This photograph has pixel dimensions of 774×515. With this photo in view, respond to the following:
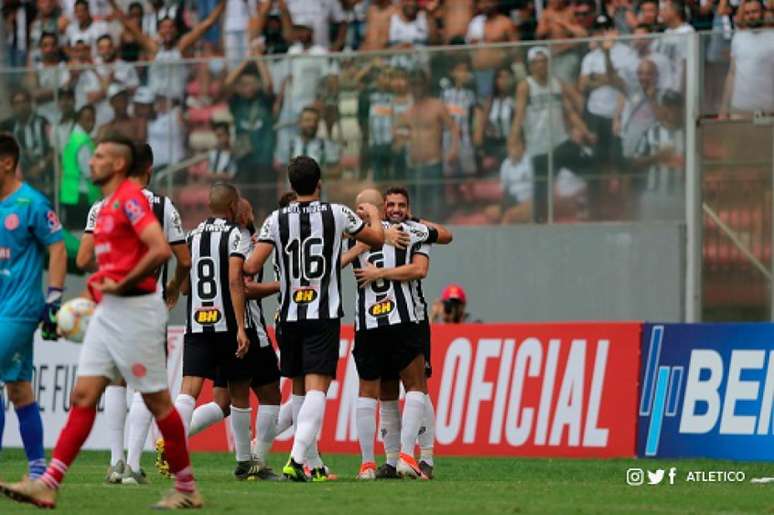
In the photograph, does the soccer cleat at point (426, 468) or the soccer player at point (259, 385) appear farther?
the soccer cleat at point (426, 468)

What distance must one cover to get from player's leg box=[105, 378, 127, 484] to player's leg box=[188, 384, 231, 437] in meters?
0.52

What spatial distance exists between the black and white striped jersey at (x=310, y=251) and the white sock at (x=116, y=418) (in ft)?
5.20

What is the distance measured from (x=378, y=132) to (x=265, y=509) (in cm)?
1172

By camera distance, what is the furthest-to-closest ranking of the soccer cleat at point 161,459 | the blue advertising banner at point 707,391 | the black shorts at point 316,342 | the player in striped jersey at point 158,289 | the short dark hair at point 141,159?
1. the blue advertising banner at point 707,391
2. the soccer cleat at point 161,459
3. the black shorts at point 316,342
4. the player in striped jersey at point 158,289
5. the short dark hair at point 141,159

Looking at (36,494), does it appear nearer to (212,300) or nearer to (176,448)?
(176,448)

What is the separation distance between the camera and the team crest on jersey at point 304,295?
13.5 m

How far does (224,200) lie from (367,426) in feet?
6.57

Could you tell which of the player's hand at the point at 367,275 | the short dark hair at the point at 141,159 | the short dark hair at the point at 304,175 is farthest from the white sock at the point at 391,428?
the short dark hair at the point at 141,159

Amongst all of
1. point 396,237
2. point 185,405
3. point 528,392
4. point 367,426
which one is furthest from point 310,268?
point 528,392

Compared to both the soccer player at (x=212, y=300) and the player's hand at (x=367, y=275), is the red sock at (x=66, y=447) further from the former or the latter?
the player's hand at (x=367, y=275)

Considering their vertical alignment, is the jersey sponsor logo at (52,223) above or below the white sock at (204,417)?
above

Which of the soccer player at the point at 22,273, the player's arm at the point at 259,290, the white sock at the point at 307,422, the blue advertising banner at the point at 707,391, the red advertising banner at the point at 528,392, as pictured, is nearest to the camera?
the soccer player at the point at 22,273

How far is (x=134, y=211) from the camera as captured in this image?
34.8 ft

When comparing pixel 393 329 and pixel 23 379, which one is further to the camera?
pixel 393 329
